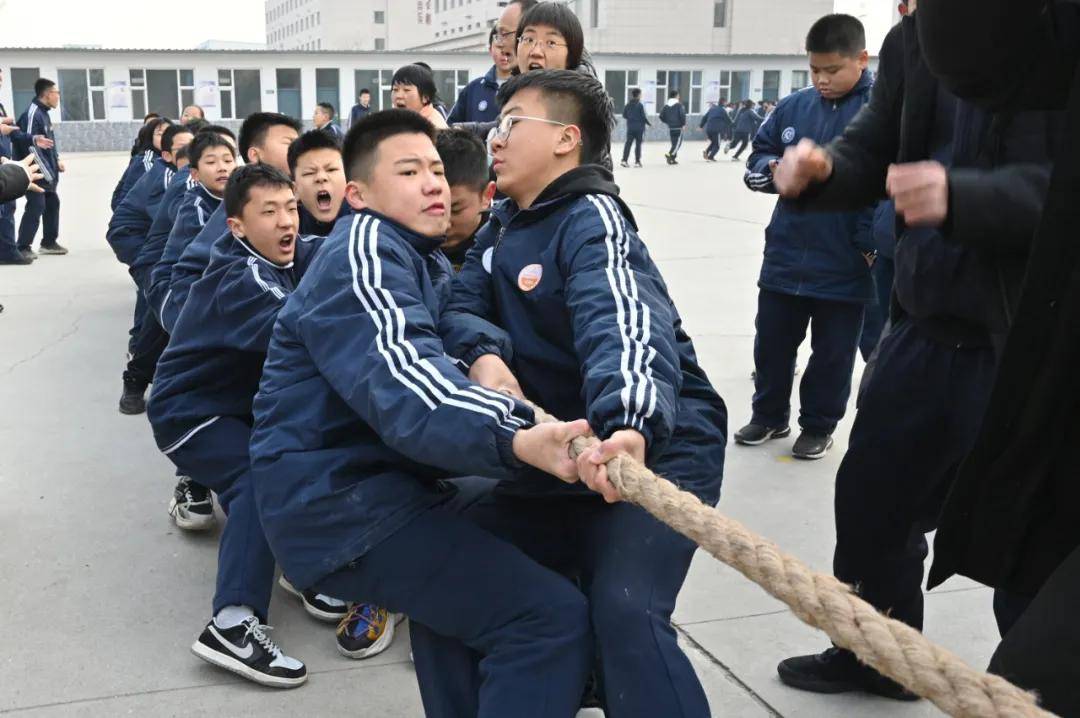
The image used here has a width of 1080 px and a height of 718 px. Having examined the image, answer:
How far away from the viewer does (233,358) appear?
3119 millimetres

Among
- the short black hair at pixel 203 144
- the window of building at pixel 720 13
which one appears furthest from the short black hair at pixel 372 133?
the window of building at pixel 720 13

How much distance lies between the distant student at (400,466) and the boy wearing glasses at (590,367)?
0.09 metres

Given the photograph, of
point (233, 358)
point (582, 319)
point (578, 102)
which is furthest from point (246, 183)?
point (582, 319)

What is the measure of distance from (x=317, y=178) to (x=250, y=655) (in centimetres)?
181

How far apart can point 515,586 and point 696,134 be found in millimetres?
35823

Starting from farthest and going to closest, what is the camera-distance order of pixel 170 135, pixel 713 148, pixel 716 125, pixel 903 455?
pixel 716 125 < pixel 713 148 < pixel 170 135 < pixel 903 455

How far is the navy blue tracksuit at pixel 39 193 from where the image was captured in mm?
9945

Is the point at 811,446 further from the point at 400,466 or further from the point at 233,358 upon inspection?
the point at 400,466

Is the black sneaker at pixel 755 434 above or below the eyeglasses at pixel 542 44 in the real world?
below

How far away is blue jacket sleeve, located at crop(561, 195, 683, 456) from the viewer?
176cm

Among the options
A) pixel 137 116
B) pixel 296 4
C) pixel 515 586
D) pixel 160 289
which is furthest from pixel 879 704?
pixel 296 4

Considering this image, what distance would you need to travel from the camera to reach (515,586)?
187 centimetres

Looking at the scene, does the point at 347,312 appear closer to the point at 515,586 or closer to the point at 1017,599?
the point at 515,586

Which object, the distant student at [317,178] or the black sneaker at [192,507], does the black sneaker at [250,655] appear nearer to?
the black sneaker at [192,507]
